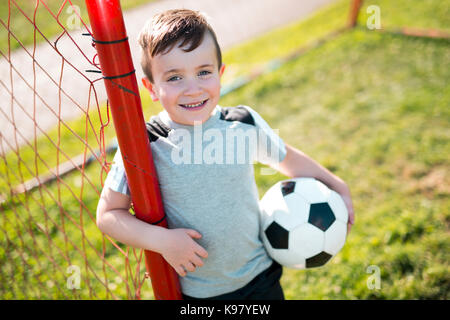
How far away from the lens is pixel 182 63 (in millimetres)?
1385

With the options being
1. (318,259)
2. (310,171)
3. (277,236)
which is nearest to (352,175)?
(310,171)

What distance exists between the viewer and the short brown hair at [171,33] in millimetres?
1373

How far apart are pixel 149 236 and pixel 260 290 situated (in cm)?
60

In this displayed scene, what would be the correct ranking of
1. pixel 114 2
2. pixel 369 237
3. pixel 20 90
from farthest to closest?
pixel 20 90 < pixel 369 237 < pixel 114 2

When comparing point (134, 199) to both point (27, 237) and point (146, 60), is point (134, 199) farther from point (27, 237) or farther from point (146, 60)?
point (27, 237)

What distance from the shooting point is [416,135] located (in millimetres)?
3641

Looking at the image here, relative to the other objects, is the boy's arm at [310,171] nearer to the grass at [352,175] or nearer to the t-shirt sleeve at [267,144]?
the t-shirt sleeve at [267,144]

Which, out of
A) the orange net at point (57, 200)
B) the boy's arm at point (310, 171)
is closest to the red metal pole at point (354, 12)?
the orange net at point (57, 200)

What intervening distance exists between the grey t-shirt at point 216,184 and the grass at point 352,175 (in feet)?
1.46

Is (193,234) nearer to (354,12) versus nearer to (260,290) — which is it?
(260,290)

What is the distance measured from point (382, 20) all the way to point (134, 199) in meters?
6.24

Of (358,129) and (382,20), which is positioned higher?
(382,20)
